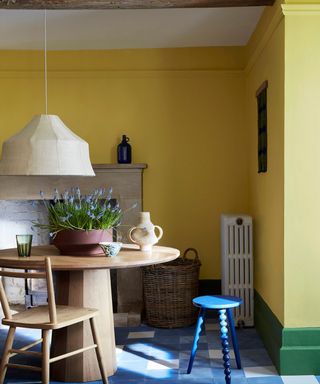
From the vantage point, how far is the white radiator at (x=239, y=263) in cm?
465

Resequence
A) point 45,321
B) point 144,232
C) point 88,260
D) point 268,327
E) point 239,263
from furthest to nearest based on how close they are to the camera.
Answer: point 239,263 → point 268,327 → point 144,232 → point 88,260 → point 45,321

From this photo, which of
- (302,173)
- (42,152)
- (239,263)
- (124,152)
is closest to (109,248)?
(42,152)

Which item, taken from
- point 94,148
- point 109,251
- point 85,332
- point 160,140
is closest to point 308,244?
point 109,251

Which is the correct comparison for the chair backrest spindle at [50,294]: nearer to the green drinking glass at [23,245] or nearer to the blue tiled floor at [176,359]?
the green drinking glass at [23,245]

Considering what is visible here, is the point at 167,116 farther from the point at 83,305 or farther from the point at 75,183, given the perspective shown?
the point at 83,305

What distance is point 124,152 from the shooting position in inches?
203

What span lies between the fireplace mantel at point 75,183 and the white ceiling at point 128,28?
1187mm

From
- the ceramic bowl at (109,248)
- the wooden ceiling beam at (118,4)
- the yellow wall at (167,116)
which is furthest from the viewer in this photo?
the yellow wall at (167,116)

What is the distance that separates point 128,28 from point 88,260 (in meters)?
2.31

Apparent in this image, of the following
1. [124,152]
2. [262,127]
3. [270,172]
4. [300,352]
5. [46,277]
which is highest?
[262,127]

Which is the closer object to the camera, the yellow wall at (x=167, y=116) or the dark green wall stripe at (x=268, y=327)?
the dark green wall stripe at (x=268, y=327)

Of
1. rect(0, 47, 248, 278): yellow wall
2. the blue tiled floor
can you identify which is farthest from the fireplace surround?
the blue tiled floor

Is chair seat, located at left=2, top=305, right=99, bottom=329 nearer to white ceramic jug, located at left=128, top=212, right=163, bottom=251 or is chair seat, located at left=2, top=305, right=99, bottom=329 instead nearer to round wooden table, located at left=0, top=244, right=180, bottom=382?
round wooden table, located at left=0, top=244, right=180, bottom=382

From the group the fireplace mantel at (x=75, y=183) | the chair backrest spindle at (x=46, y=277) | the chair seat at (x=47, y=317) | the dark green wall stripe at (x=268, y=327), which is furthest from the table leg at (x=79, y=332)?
the fireplace mantel at (x=75, y=183)
